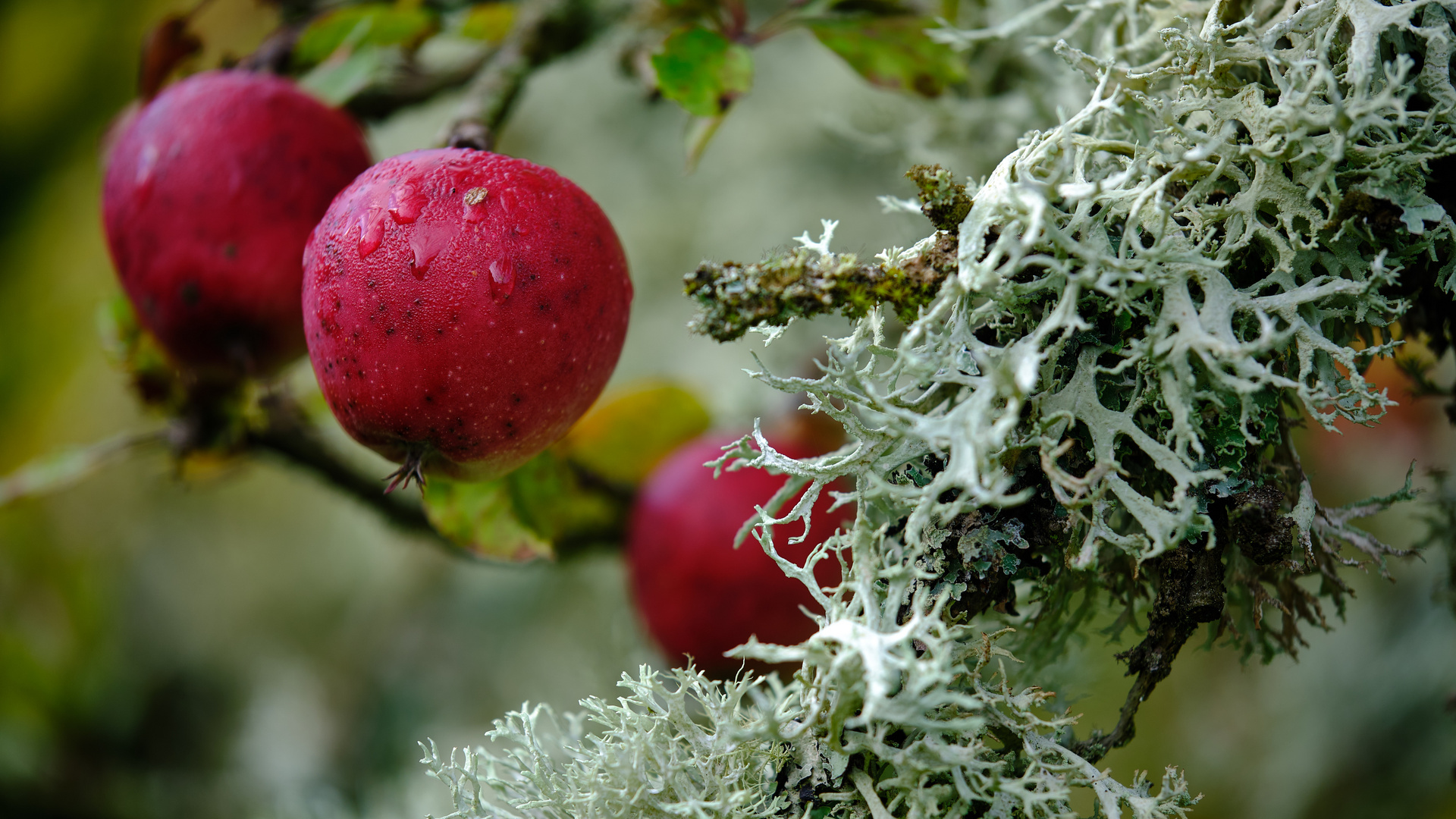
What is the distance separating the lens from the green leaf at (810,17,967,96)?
508 mm

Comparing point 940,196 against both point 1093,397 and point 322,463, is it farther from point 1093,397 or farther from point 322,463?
point 322,463

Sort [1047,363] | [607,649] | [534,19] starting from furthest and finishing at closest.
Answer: [607,649] → [534,19] → [1047,363]

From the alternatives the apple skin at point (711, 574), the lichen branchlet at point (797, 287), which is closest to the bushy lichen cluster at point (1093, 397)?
the lichen branchlet at point (797, 287)

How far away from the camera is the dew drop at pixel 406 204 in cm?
34

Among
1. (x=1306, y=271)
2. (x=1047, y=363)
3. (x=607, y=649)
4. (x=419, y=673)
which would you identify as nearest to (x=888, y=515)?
(x=1047, y=363)

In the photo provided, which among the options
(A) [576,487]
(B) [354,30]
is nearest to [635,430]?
(A) [576,487]

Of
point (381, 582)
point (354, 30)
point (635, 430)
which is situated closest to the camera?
point (354, 30)

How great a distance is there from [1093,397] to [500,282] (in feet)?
0.70

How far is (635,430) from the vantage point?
0.69 meters

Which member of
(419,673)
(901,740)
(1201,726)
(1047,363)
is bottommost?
(419,673)

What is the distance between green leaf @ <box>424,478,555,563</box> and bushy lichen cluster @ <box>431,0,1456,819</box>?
134mm

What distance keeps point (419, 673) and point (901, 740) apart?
88 cm

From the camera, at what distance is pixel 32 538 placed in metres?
1.12

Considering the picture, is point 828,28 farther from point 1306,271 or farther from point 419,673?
point 419,673
